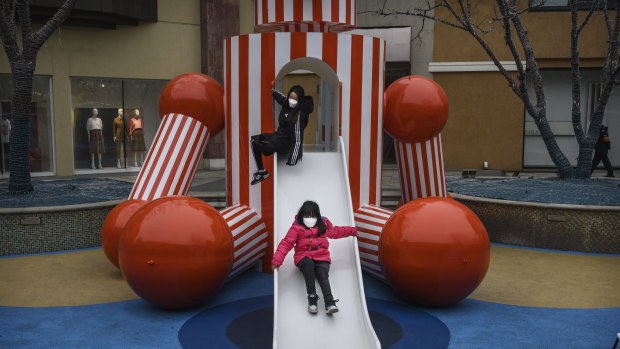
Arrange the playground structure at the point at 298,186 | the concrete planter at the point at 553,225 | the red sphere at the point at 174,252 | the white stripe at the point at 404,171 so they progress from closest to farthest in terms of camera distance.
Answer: the red sphere at the point at 174,252 → the playground structure at the point at 298,186 → the white stripe at the point at 404,171 → the concrete planter at the point at 553,225

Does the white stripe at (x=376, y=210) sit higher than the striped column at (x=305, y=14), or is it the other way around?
the striped column at (x=305, y=14)

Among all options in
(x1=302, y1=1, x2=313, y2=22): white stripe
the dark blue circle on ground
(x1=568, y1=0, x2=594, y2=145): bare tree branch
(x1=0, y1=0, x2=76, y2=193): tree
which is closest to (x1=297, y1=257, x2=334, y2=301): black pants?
the dark blue circle on ground

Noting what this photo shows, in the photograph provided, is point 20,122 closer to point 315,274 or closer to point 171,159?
point 171,159

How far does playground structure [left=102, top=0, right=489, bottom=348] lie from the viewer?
551cm

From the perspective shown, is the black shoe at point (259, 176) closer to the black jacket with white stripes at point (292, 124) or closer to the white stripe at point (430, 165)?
the black jacket with white stripes at point (292, 124)

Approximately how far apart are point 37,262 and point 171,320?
332cm

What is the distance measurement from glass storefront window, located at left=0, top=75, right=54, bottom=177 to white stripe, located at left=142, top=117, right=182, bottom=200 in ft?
33.2

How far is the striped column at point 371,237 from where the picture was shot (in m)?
6.61

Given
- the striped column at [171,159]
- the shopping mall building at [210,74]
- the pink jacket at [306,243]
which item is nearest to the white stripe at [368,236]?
the pink jacket at [306,243]

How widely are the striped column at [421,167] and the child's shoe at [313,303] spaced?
3.22 meters

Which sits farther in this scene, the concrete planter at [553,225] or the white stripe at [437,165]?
the concrete planter at [553,225]

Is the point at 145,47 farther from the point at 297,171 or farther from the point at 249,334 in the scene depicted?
the point at 249,334

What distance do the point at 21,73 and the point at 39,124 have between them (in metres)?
6.63

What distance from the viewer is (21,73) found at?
9773mm
